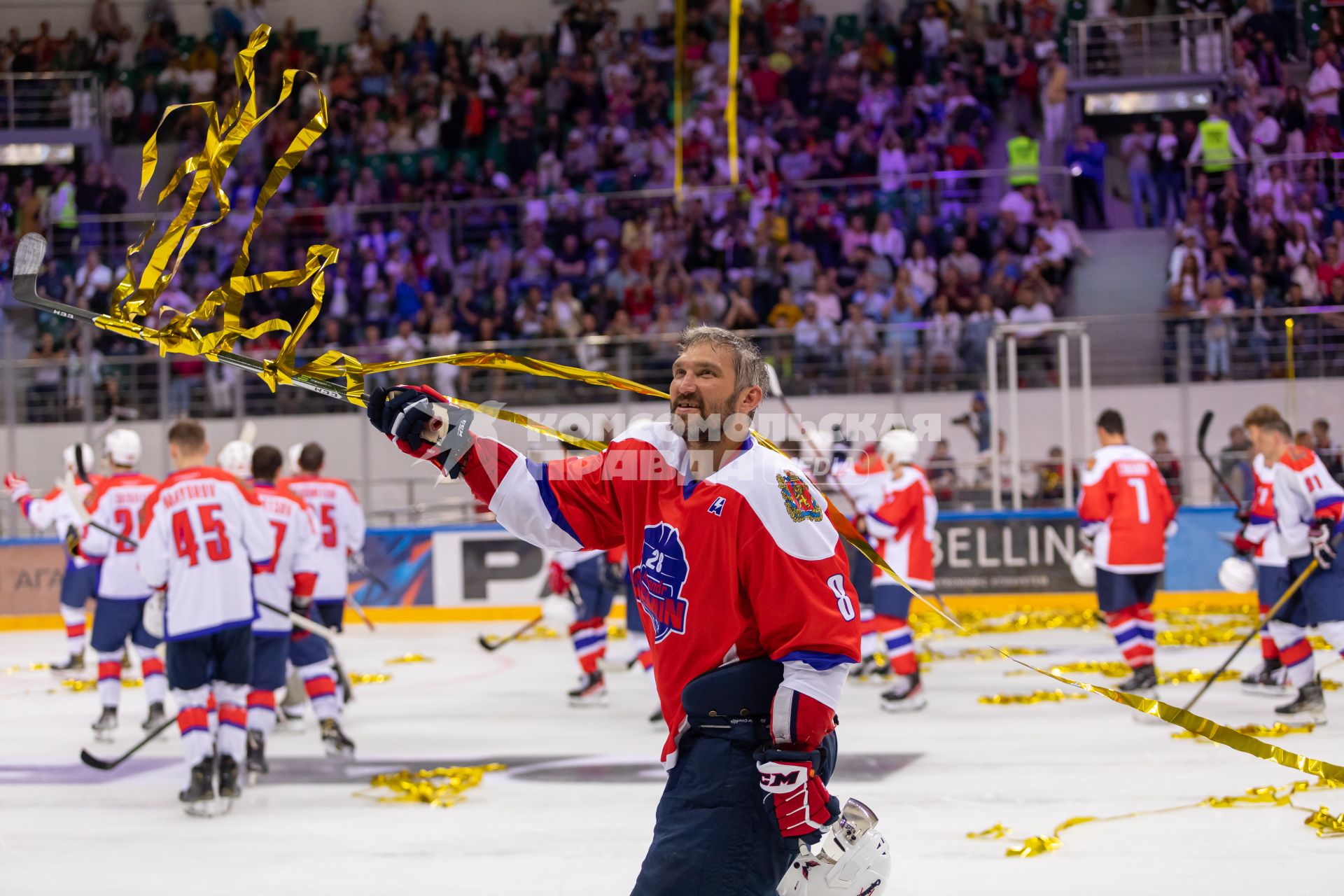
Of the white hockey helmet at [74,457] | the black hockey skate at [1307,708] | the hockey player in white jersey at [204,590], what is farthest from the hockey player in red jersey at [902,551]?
the white hockey helmet at [74,457]

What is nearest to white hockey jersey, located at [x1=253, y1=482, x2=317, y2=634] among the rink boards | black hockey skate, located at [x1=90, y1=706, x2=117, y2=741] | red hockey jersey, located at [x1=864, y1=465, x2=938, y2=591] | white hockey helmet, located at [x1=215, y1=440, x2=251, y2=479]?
white hockey helmet, located at [x1=215, y1=440, x2=251, y2=479]

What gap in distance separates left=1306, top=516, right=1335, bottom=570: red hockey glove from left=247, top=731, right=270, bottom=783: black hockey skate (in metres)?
5.45

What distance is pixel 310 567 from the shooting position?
713 centimetres

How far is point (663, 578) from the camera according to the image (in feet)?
9.66

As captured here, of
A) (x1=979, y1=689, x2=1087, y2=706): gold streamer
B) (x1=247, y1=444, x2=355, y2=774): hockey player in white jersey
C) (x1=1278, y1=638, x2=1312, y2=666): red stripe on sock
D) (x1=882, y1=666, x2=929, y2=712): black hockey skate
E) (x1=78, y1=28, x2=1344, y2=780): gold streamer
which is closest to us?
(x1=78, y1=28, x2=1344, y2=780): gold streamer

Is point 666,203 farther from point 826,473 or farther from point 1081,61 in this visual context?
point 826,473

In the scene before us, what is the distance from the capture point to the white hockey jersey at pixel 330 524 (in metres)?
8.21

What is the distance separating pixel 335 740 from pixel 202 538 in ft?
5.70

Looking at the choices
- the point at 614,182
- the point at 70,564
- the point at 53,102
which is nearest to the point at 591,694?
the point at 70,564

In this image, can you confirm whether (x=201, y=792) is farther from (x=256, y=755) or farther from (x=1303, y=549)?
(x=1303, y=549)

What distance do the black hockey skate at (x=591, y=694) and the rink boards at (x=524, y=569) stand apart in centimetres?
477

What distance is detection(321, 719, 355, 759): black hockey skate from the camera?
24.1 feet

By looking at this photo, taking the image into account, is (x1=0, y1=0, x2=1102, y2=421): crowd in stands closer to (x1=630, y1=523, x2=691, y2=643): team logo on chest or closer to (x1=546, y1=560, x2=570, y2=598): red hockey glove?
(x1=546, y1=560, x2=570, y2=598): red hockey glove

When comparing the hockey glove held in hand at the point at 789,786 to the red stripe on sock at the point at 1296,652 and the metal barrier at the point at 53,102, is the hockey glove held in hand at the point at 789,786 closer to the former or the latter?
the red stripe on sock at the point at 1296,652
